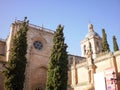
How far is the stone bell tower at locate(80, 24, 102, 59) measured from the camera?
4492cm

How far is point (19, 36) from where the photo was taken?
2155 cm

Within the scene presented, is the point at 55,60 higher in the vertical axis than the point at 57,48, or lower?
lower

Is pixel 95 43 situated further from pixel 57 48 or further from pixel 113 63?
pixel 57 48

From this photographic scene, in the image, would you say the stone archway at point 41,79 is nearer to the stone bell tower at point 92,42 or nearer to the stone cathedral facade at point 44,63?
the stone cathedral facade at point 44,63

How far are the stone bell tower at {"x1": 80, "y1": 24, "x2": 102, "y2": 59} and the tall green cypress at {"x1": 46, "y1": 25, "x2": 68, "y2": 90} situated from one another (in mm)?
23101

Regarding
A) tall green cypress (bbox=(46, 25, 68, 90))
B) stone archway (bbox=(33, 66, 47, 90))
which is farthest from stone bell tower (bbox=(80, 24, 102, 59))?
tall green cypress (bbox=(46, 25, 68, 90))

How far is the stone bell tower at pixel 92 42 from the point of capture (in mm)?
44919

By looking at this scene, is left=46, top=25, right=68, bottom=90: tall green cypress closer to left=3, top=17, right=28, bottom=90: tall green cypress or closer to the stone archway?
left=3, top=17, right=28, bottom=90: tall green cypress

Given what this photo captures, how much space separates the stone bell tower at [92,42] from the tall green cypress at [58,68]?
2310cm

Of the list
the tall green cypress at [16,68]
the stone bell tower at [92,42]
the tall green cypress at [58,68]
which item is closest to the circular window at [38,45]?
the tall green cypress at [16,68]

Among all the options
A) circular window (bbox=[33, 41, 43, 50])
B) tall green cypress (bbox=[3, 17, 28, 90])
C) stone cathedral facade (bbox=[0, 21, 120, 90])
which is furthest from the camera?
circular window (bbox=[33, 41, 43, 50])

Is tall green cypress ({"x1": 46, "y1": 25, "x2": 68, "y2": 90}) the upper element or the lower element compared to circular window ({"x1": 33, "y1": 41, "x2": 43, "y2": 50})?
lower

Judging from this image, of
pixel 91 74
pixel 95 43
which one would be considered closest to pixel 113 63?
pixel 91 74

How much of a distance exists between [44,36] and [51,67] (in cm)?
1374
